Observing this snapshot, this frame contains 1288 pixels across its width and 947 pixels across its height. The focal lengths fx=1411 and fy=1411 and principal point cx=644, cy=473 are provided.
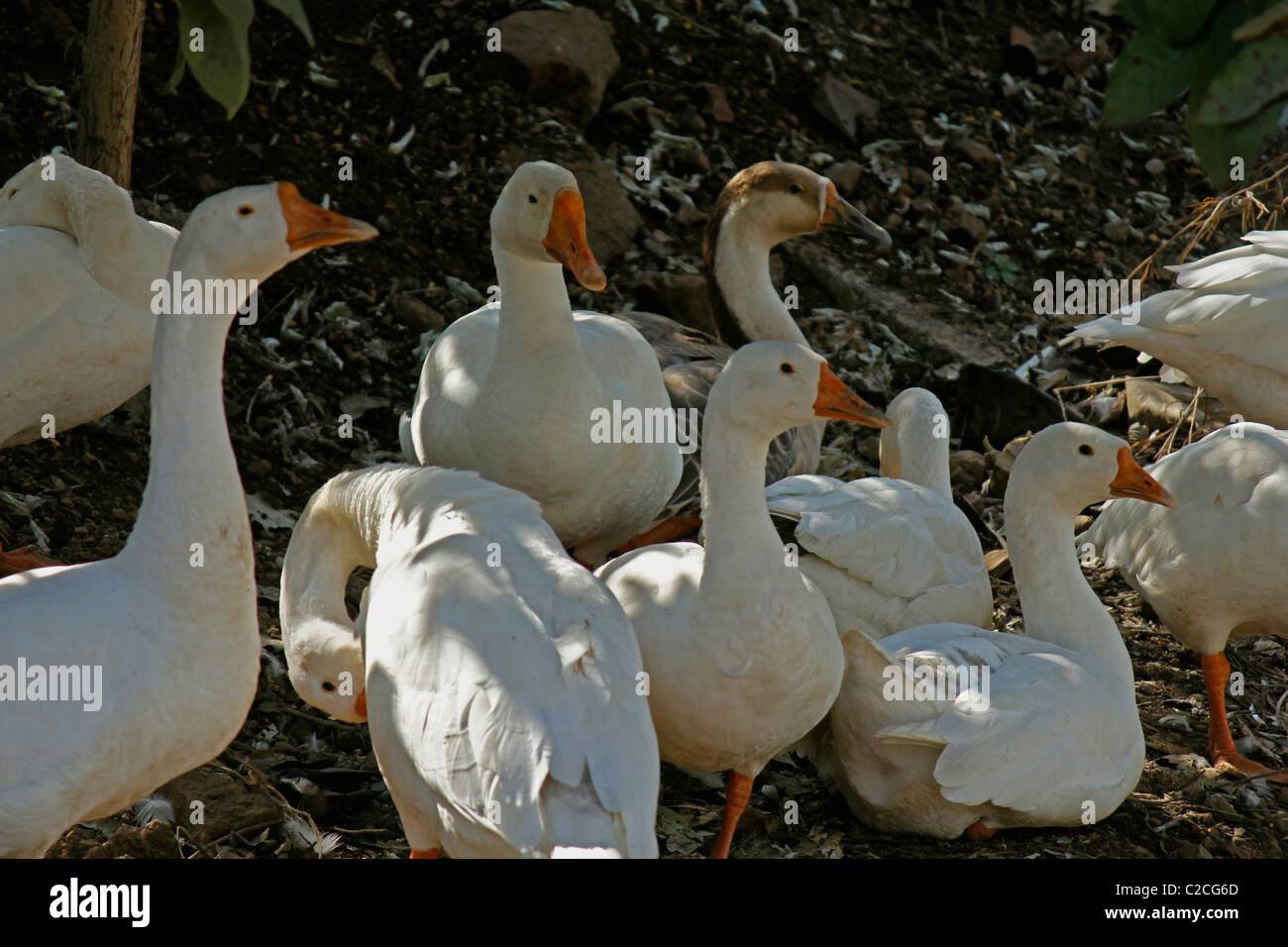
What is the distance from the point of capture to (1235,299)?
537 centimetres

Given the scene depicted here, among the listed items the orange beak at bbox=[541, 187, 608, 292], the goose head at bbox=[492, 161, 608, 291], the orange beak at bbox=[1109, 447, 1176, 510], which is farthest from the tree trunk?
the orange beak at bbox=[1109, 447, 1176, 510]

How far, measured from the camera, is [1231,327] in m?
5.38

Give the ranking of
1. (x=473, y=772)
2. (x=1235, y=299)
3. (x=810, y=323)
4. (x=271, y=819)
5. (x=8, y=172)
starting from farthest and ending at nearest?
(x=810, y=323) → (x=8, y=172) → (x=1235, y=299) → (x=271, y=819) → (x=473, y=772)

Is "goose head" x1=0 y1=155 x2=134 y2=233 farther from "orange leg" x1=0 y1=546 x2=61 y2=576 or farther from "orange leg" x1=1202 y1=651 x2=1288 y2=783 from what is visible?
"orange leg" x1=1202 y1=651 x2=1288 y2=783

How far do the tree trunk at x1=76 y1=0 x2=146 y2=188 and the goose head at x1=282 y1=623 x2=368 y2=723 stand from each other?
2663mm

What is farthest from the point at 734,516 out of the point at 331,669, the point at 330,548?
the point at 330,548

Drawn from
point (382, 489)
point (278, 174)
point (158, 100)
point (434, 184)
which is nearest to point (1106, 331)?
point (382, 489)

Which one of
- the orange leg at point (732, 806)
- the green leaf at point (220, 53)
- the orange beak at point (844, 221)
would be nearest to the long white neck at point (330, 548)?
the orange leg at point (732, 806)

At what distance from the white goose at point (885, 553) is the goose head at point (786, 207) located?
1.79 metres

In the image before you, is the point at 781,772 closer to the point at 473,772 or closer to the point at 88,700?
the point at 473,772

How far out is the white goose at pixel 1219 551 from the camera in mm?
4789

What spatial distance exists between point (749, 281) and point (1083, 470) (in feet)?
7.33

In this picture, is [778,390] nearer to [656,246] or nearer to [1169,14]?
[1169,14]

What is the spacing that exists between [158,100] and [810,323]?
11.5ft
